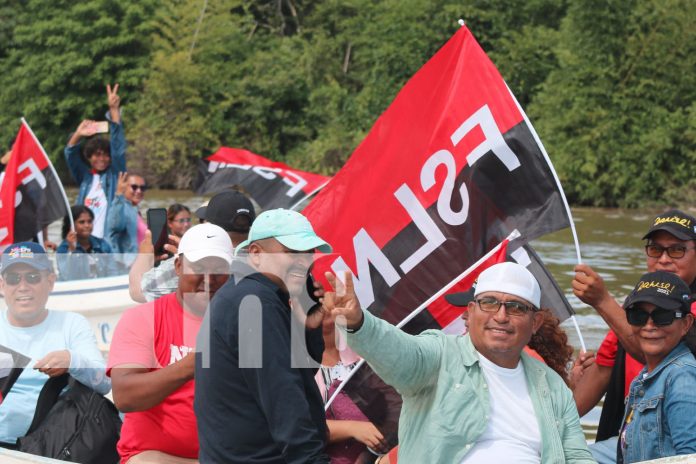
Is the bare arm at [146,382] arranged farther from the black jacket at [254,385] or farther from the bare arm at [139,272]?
the bare arm at [139,272]

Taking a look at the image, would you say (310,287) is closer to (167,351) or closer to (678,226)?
(167,351)

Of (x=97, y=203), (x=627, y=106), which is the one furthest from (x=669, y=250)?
(x=627, y=106)

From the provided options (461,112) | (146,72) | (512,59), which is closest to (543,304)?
(461,112)

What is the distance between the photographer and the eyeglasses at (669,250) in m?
4.12

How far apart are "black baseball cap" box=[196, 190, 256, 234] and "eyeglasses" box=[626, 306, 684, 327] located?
1731mm

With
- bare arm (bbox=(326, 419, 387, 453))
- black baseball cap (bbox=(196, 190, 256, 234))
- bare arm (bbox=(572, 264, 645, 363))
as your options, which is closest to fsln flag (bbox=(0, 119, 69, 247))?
black baseball cap (bbox=(196, 190, 256, 234))

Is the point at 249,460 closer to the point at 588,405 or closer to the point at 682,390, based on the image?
the point at 682,390

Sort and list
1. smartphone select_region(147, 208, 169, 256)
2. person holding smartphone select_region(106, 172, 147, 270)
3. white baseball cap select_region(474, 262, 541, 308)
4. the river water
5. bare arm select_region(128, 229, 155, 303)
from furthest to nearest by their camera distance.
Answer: the river water → person holding smartphone select_region(106, 172, 147, 270) → smartphone select_region(147, 208, 169, 256) → bare arm select_region(128, 229, 155, 303) → white baseball cap select_region(474, 262, 541, 308)

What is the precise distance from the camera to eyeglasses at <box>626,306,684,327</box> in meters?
3.58

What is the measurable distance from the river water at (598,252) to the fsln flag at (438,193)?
21.5 ft

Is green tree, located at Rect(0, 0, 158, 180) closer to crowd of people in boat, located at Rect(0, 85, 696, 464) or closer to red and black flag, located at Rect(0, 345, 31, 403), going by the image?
red and black flag, located at Rect(0, 345, 31, 403)

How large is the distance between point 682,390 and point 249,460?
1484 mm

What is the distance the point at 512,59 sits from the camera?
30547 mm

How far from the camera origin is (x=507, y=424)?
123 inches
